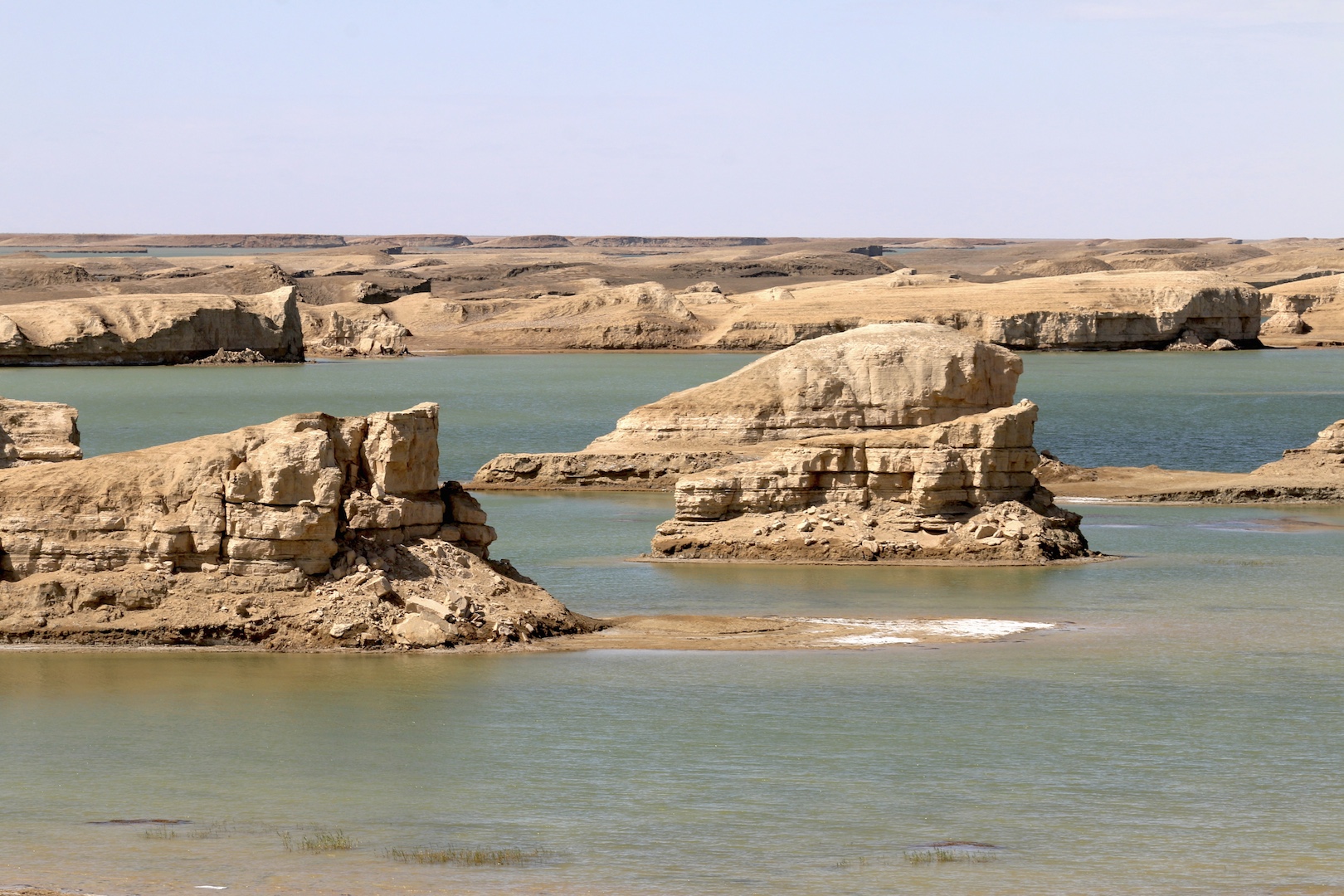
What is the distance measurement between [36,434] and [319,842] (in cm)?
1737

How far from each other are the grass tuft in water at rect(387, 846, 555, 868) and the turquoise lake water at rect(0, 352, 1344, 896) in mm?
213

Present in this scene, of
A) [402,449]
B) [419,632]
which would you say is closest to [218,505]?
[402,449]

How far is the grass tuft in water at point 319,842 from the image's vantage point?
16.1 m

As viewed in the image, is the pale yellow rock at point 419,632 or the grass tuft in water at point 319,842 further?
the pale yellow rock at point 419,632

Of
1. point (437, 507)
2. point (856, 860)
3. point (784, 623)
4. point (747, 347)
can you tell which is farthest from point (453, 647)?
point (747, 347)

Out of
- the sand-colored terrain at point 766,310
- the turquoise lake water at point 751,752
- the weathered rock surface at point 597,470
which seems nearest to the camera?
the turquoise lake water at point 751,752

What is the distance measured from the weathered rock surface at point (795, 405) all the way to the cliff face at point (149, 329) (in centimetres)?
5123

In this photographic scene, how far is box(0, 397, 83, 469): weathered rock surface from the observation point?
3131 cm

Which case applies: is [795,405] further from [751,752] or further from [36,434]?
[751,752]

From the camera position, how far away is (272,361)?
109062 mm

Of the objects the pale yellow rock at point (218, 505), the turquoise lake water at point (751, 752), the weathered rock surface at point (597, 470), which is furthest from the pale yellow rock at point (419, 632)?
the weathered rock surface at point (597, 470)

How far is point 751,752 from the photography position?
20000 mm

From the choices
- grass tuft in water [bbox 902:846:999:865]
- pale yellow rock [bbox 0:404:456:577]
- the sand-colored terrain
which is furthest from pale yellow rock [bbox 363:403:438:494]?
the sand-colored terrain

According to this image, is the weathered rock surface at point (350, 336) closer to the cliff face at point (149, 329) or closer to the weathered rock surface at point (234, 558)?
the cliff face at point (149, 329)
